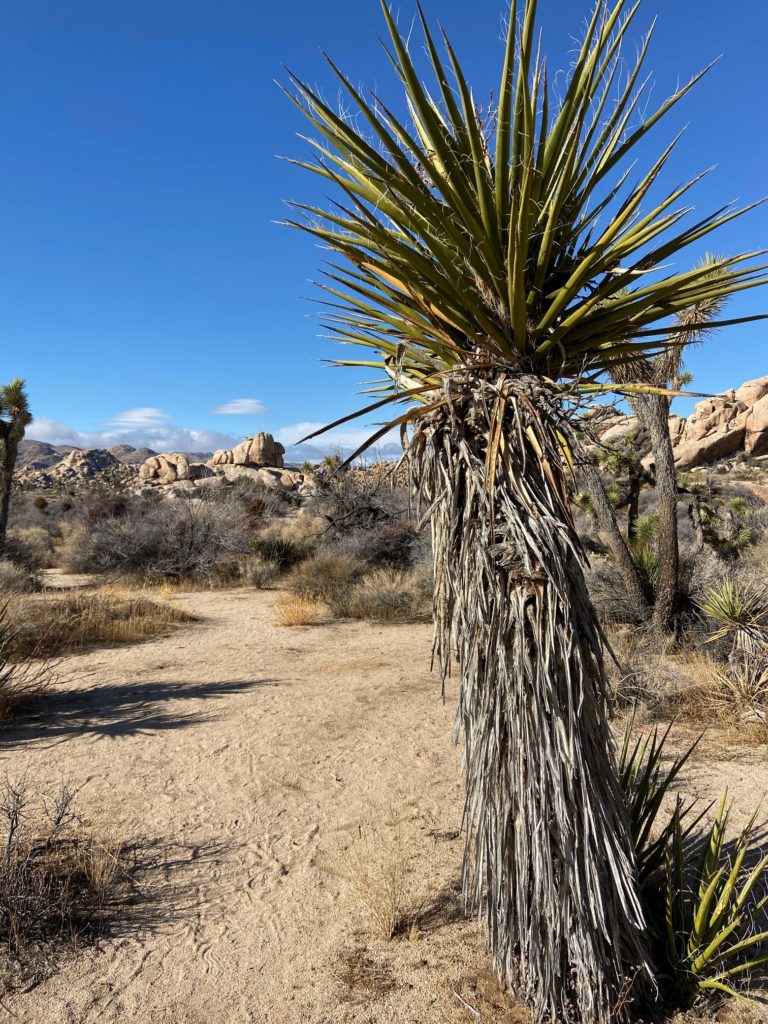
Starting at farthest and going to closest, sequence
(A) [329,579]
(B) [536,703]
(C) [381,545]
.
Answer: (C) [381,545], (A) [329,579], (B) [536,703]

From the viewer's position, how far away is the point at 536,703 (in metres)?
2.40

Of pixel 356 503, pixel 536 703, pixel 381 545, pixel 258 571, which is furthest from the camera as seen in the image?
pixel 356 503

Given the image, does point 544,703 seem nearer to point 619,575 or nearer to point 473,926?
point 473,926

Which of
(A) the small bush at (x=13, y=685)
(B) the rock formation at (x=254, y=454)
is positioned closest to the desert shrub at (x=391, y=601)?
(A) the small bush at (x=13, y=685)

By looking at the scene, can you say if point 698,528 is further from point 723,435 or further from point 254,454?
point 254,454

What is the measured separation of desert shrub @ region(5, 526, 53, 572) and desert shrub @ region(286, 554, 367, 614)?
6.84 meters

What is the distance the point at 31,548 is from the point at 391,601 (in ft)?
38.2

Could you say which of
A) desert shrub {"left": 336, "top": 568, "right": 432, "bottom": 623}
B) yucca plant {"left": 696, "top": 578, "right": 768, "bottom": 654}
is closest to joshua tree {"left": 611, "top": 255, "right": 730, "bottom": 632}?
yucca plant {"left": 696, "top": 578, "right": 768, "bottom": 654}

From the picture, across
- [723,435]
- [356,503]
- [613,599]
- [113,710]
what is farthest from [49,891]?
[723,435]

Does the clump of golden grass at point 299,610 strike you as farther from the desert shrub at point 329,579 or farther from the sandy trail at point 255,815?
the sandy trail at point 255,815

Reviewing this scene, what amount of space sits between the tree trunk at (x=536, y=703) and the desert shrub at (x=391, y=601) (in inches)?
352

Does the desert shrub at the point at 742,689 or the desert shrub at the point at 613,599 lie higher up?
the desert shrub at the point at 613,599

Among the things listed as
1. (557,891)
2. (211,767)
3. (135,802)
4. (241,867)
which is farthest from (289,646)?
(557,891)

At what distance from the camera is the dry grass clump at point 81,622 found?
898 centimetres
